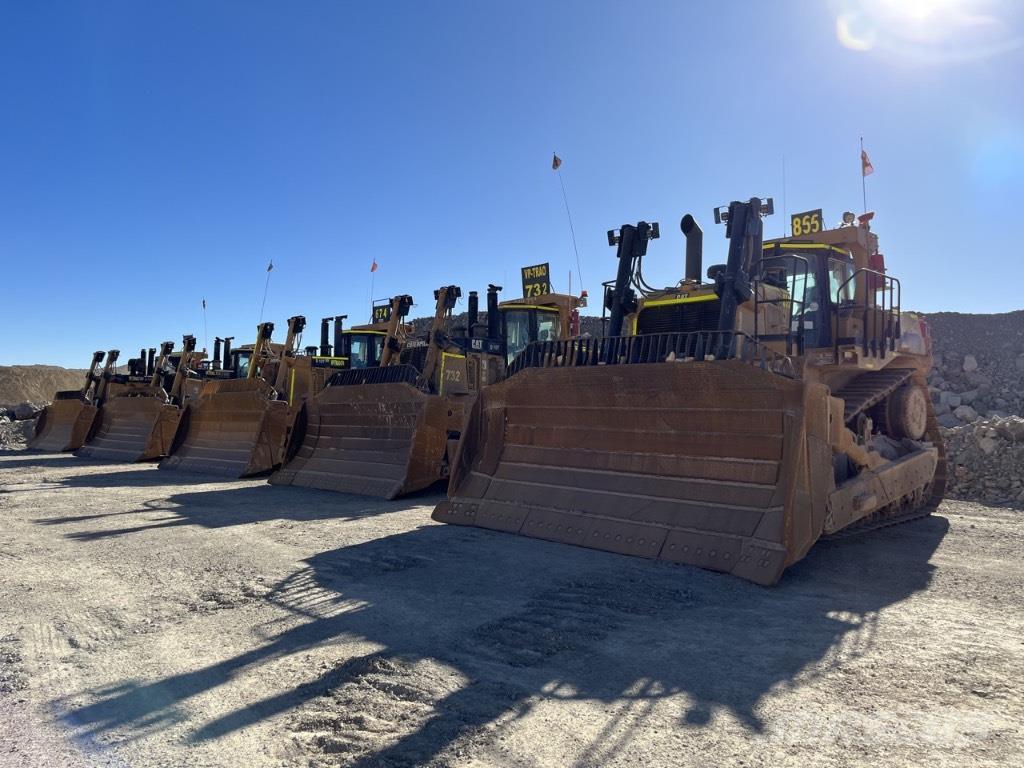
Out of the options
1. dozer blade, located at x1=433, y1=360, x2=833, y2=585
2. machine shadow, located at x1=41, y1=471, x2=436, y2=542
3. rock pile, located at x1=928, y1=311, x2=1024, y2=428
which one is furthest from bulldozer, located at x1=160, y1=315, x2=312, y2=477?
rock pile, located at x1=928, y1=311, x2=1024, y2=428

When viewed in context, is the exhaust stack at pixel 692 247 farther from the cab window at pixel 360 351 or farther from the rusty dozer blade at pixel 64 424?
the rusty dozer blade at pixel 64 424

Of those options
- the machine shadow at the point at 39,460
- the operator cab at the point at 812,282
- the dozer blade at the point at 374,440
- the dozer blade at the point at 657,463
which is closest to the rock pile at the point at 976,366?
the operator cab at the point at 812,282

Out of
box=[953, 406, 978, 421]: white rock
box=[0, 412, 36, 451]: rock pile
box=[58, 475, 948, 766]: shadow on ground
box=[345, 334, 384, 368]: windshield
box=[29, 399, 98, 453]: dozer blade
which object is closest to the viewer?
box=[58, 475, 948, 766]: shadow on ground

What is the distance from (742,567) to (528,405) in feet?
8.64

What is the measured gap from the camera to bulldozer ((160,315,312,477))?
40.0 ft

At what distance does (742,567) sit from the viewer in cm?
495

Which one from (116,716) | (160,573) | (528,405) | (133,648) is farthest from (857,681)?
(160,573)

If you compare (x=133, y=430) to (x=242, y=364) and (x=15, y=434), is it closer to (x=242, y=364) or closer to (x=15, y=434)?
(x=242, y=364)

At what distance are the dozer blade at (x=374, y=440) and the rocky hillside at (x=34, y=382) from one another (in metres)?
58.2

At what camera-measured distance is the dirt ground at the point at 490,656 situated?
2.64 metres

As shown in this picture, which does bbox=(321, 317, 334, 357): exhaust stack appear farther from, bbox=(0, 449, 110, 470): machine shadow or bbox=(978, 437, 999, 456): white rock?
bbox=(978, 437, 999, 456): white rock

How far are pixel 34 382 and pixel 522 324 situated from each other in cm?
6584

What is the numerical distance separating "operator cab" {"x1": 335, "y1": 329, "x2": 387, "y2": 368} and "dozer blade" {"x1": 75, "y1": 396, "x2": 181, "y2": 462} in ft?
12.9

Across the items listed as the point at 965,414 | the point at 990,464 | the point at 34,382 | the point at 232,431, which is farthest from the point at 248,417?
the point at 34,382
